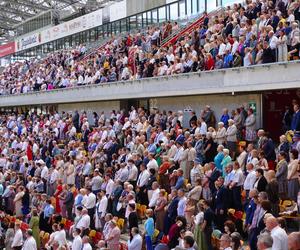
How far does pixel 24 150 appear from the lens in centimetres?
2408

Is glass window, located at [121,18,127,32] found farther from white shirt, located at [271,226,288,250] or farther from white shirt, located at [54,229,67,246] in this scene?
white shirt, located at [271,226,288,250]

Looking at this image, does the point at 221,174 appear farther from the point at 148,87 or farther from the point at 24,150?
the point at 24,150

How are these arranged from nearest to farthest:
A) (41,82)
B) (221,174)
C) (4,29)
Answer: (221,174) → (41,82) → (4,29)

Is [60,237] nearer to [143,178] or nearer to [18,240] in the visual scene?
[18,240]

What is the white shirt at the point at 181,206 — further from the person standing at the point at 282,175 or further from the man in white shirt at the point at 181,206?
the person standing at the point at 282,175

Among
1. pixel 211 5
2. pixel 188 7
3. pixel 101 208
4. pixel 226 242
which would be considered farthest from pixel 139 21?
pixel 226 242

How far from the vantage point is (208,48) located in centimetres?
1973

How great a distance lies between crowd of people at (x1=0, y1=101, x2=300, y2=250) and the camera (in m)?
11.3

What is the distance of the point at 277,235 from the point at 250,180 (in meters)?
4.36

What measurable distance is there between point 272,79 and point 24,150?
1171 centimetres

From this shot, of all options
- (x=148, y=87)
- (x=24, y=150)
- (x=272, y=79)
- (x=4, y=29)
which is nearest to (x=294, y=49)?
(x=272, y=79)

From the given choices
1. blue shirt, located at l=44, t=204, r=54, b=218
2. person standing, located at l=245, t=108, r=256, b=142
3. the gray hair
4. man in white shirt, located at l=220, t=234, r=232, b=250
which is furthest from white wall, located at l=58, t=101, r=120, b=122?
the gray hair

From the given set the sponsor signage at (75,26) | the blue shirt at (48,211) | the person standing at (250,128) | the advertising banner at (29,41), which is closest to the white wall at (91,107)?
the sponsor signage at (75,26)

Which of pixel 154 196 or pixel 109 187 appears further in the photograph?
pixel 109 187
